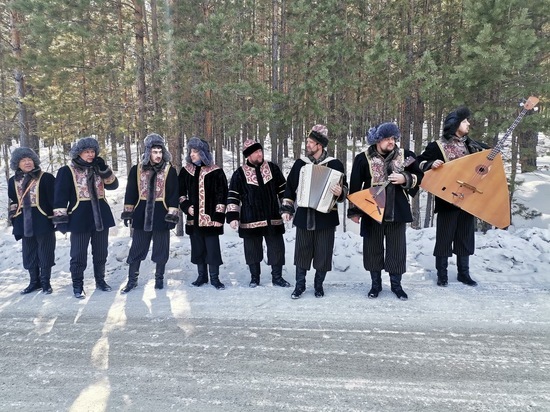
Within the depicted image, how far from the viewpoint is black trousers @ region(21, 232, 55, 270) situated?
220 inches

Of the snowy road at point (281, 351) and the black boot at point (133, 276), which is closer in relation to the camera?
the snowy road at point (281, 351)

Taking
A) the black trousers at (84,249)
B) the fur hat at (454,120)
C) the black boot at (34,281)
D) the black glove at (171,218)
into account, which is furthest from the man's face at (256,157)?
the black boot at (34,281)

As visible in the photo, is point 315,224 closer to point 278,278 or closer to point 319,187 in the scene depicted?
point 319,187

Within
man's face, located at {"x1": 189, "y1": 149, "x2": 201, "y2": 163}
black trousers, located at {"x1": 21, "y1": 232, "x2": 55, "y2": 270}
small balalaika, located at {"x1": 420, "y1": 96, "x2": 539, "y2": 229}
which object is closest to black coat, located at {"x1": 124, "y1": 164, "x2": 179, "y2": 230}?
man's face, located at {"x1": 189, "y1": 149, "x2": 201, "y2": 163}

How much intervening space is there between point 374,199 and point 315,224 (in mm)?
826

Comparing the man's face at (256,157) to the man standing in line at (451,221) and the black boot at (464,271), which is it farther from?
the black boot at (464,271)

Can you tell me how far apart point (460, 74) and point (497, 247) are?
361 centimetres

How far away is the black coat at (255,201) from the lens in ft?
18.3

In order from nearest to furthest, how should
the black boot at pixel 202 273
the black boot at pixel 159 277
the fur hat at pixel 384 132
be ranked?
the fur hat at pixel 384 132
the black boot at pixel 159 277
the black boot at pixel 202 273

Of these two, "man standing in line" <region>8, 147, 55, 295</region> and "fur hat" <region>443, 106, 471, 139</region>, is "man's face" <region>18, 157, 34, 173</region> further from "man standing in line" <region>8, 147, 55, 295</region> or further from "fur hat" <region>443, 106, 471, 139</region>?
"fur hat" <region>443, 106, 471, 139</region>

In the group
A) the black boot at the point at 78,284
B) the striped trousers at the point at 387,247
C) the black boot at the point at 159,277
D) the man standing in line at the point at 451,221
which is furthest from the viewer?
the black boot at the point at 159,277

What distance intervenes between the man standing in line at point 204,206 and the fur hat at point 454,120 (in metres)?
3.20

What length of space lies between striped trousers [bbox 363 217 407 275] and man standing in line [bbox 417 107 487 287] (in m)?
0.68

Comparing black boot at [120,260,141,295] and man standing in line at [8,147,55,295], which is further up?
man standing in line at [8,147,55,295]
